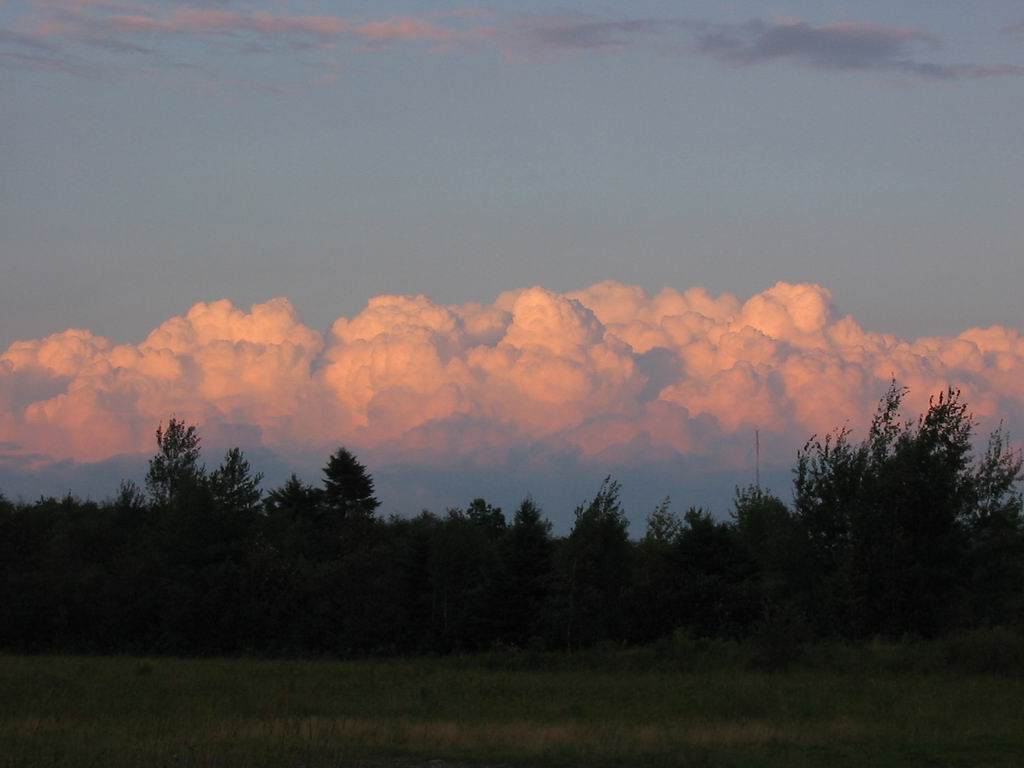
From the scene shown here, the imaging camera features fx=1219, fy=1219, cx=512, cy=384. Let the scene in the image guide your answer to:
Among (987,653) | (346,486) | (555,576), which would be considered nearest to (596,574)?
(555,576)

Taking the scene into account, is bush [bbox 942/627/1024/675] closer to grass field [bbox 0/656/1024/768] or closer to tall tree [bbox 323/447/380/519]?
grass field [bbox 0/656/1024/768]

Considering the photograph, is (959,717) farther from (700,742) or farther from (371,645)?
(371,645)

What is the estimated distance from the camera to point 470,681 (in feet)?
111

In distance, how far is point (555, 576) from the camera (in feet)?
168

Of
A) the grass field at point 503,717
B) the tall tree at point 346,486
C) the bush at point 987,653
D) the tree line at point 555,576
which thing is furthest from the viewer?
the tall tree at point 346,486

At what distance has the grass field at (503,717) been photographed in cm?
1902

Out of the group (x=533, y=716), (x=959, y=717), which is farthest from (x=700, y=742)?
(x=959, y=717)

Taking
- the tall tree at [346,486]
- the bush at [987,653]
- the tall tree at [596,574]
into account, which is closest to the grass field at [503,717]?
the bush at [987,653]

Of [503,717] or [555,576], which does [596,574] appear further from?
[503,717]

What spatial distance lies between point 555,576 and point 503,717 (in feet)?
85.0

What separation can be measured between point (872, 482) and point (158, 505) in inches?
1556

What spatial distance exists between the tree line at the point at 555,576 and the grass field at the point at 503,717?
1216 centimetres

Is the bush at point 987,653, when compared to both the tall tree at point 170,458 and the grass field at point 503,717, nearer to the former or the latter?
the grass field at point 503,717

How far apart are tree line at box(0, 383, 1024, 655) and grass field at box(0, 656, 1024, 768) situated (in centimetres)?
1216
